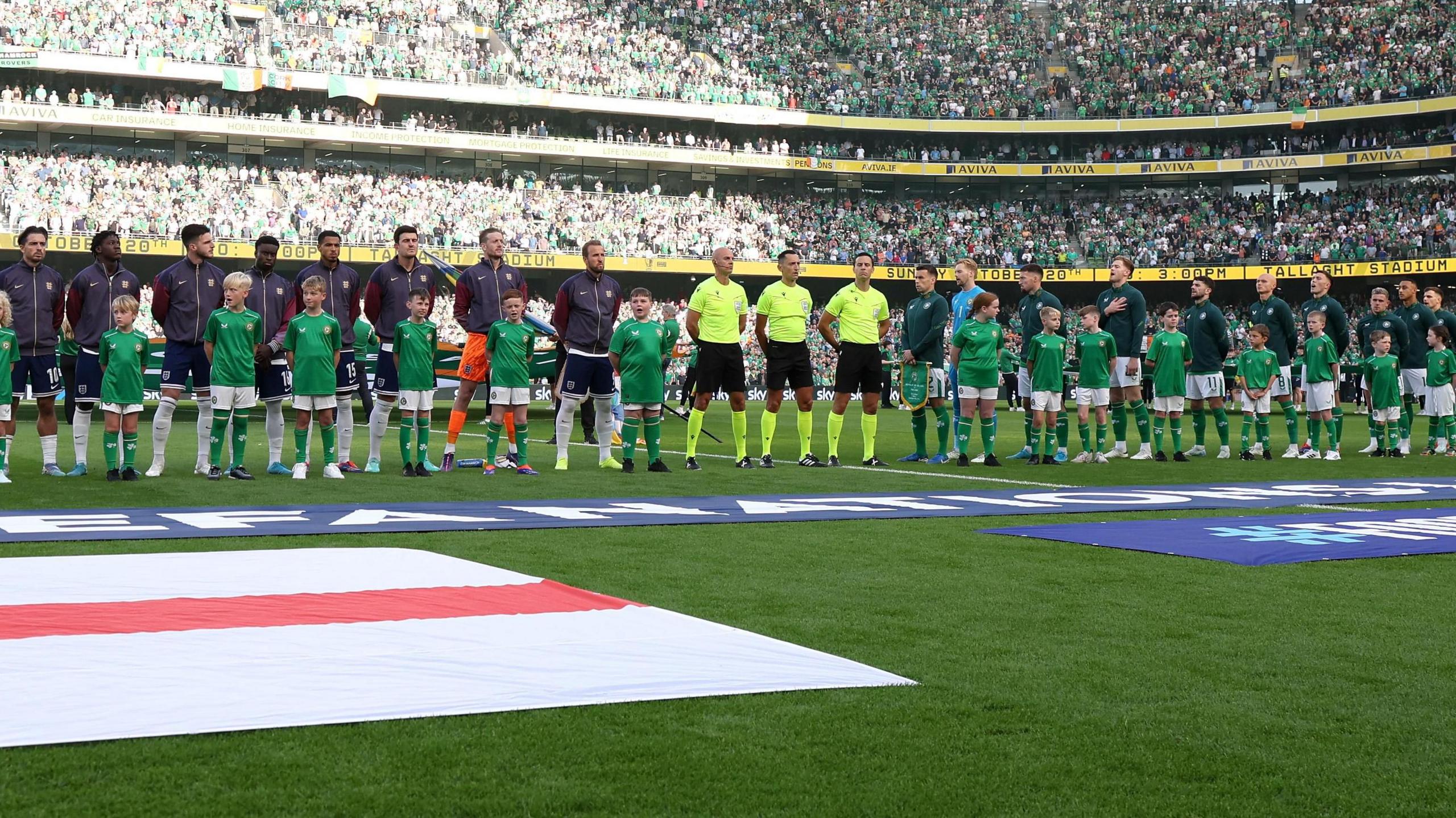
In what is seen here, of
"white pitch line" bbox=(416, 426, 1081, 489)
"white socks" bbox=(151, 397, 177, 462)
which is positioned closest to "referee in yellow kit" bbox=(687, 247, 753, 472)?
"white pitch line" bbox=(416, 426, 1081, 489)

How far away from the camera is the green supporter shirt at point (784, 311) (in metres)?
12.4

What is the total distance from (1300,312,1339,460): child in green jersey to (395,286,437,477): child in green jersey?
9.40 metres

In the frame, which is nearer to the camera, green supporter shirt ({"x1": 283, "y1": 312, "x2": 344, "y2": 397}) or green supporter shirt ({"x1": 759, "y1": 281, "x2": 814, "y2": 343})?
green supporter shirt ({"x1": 283, "y1": 312, "x2": 344, "y2": 397})

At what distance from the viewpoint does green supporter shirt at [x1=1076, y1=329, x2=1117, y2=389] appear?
13.4 m

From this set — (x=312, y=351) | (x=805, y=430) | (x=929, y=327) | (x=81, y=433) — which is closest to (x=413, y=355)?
(x=312, y=351)

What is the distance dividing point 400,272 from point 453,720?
356 inches

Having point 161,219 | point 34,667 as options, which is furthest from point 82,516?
point 161,219

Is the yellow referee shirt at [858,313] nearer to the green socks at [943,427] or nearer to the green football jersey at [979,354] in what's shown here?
the green football jersey at [979,354]

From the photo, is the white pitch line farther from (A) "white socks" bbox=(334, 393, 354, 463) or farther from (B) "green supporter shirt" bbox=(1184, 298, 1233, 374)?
(B) "green supporter shirt" bbox=(1184, 298, 1233, 374)

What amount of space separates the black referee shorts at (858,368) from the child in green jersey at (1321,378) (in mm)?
5269

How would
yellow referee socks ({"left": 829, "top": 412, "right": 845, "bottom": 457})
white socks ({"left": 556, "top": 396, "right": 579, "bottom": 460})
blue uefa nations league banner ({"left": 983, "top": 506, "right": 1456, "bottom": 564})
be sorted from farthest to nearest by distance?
1. yellow referee socks ({"left": 829, "top": 412, "right": 845, "bottom": 457})
2. white socks ({"left": 556, "top": 396, "right": 579, "bottom": 460})
3. blue uefa nations league banner ({"left": 983, "top": 506, "right": 1456, "bottom": 564})

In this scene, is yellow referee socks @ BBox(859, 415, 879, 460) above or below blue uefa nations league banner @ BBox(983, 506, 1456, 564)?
above

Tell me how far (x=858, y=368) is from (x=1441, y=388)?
7219mm

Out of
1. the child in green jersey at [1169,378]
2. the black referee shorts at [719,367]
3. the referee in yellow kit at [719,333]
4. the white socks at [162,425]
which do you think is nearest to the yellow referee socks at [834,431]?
the referee in yellow kit at [719,333]
